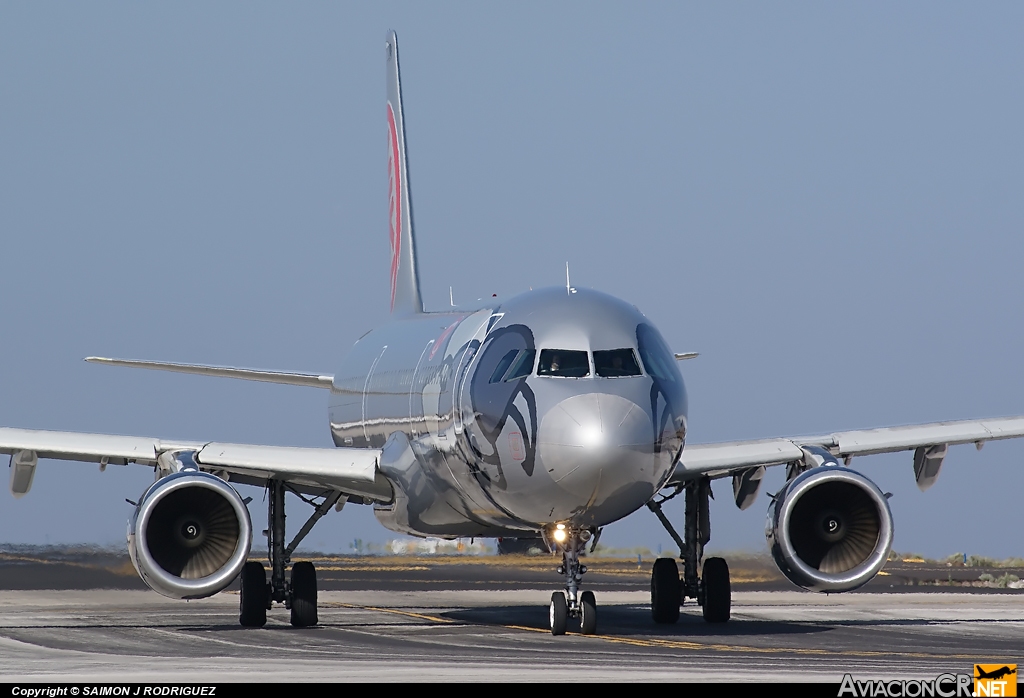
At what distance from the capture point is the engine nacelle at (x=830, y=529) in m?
19.6

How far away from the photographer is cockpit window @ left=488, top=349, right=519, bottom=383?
A: 17.8 metres

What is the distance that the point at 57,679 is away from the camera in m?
13.2

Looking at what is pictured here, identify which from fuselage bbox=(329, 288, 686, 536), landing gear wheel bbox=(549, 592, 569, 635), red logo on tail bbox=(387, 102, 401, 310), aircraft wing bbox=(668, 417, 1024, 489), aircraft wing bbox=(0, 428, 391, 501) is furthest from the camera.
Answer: red logo on tail bbox=(387, 102, 401, 310)

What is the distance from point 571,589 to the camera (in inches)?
723

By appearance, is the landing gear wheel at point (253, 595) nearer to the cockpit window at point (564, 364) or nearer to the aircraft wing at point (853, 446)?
the aircraft wing at point (853, 446)

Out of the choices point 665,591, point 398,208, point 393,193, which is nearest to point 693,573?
point 665,591

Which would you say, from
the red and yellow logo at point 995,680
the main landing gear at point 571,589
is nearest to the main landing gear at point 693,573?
the main landing gear at point 571,589

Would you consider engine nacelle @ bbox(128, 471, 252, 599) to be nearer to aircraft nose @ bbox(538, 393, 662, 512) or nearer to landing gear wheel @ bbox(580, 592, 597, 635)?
landing gear wheel @ bbox(580, 592, 597, 635)

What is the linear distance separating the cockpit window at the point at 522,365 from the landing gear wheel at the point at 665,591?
5.66 metres

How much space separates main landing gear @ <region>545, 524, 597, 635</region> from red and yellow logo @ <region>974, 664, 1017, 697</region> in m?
4.83

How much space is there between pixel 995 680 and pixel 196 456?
1076cm

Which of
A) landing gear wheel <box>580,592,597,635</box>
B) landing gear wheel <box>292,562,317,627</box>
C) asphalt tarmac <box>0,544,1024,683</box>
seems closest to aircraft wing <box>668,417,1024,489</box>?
asphalt tarmac <box>0,544,1024,683</box>

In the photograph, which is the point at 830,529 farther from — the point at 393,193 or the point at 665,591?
the point at 393,193

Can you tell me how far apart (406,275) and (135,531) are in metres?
13.9
